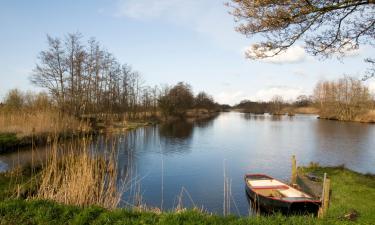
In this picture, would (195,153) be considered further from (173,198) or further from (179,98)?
(179,98)

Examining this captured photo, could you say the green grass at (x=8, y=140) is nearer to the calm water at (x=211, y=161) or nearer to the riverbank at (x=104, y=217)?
the calm water at (x=211, y=161)

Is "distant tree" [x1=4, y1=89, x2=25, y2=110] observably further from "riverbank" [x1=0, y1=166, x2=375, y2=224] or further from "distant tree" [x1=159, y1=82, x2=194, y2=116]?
"riverbank" [x1=0, y1=166, x2=375, y2=224]

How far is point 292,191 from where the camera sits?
1307 centimetres

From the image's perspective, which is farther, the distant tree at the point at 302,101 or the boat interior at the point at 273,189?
the distant tree at the point at 302,101

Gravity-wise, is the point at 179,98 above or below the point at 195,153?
above

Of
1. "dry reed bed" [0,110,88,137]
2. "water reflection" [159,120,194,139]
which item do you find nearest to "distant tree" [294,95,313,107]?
"water reflection" [159,120,194,139]

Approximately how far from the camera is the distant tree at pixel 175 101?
64125 millimetres

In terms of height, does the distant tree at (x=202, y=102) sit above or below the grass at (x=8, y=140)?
above

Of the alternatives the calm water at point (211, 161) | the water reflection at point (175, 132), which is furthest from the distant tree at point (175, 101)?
the calm water at point (211, 161)

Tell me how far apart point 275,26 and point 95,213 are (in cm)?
542

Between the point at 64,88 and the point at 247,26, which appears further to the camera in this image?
the point at 64,88

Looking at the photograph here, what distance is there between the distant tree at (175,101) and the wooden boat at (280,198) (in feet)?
164

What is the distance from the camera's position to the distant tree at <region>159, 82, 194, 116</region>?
64.1 meters

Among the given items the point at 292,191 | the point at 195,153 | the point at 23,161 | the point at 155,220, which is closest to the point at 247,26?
the point at 155,220
